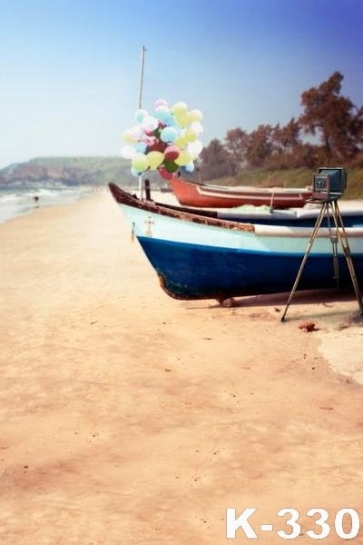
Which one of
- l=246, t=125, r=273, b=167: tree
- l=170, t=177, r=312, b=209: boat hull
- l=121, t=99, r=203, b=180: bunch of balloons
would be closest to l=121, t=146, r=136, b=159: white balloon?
l=121, t=99, r=203, b=180: bunch of balloons

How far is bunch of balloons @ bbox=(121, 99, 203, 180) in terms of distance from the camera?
38.7 ft

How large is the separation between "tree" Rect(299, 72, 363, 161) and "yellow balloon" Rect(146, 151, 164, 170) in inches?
1489

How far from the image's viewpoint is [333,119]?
46531 millimetres

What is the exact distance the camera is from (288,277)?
858 centimetres

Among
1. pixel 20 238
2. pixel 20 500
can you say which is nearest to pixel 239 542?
pixel 20 500

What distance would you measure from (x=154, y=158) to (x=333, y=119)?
1527 inches

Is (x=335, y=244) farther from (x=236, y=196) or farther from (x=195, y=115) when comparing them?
(x=236, y=196)

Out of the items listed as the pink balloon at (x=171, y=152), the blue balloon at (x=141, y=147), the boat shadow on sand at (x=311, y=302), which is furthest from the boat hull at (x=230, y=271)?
the pink balloon at (x=171, y=152)

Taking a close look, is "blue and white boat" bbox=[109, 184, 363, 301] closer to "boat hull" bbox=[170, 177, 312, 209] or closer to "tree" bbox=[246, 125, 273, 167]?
"boat hull" bbox=[170, 177, 312, 209]

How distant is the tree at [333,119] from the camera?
46250 millimetres

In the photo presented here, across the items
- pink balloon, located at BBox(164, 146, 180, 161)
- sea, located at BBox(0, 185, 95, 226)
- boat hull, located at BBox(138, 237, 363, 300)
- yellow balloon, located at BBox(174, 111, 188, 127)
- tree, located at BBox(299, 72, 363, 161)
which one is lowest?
sea, located at BBox(0, 185, 95, 226)

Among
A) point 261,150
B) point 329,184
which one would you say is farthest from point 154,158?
point 261,150

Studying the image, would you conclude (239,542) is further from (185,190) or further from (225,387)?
(185,190)

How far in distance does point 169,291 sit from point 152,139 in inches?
177
